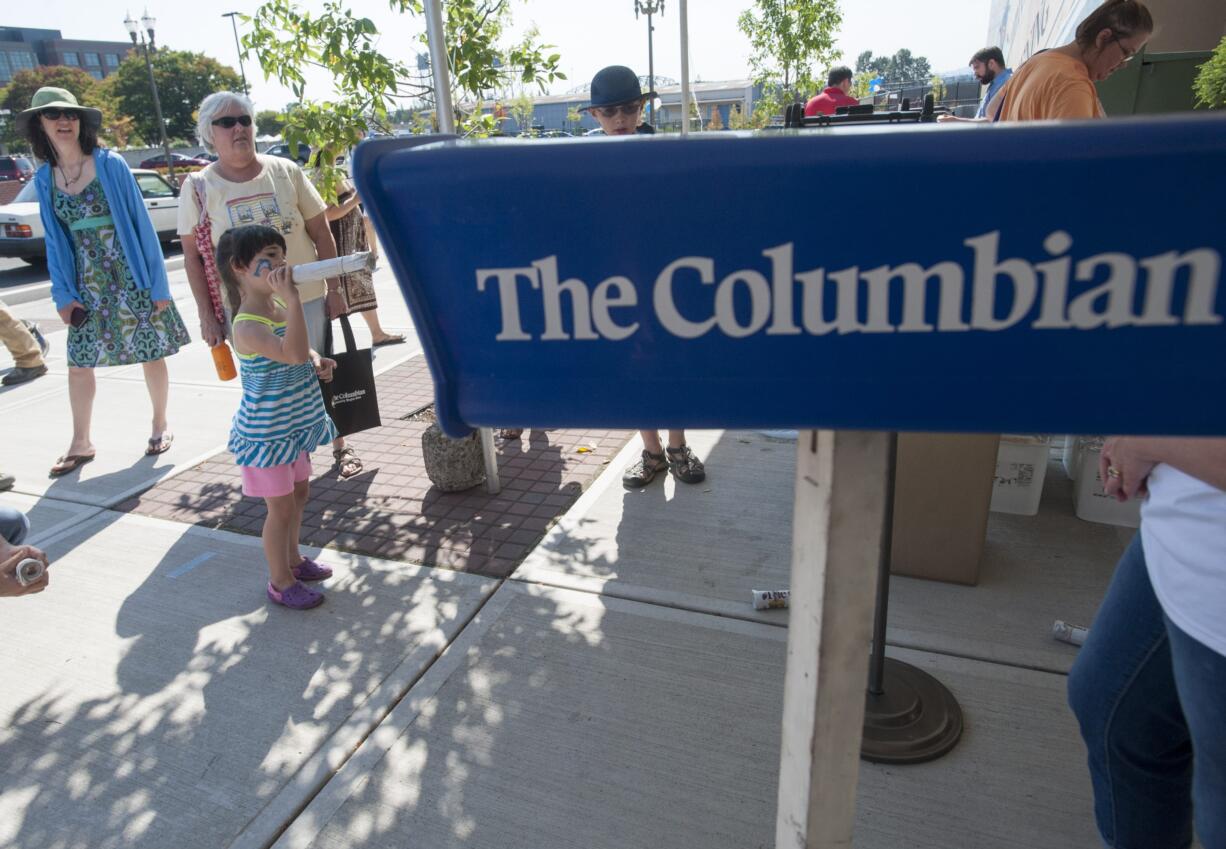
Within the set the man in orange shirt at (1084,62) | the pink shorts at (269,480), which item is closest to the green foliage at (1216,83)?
the man in orange shirt at (1084,62)

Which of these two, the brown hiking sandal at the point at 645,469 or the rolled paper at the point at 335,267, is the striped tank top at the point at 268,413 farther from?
the brown hiking sandal at the point at 645,469

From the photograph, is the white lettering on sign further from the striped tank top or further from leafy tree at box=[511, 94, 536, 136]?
leafy tree at box=[511, 94, 536, 136]

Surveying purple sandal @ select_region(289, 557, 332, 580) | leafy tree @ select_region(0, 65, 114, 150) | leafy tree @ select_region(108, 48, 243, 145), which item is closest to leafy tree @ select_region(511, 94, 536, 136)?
purple sandal @ select_region(289, 557, 332, 580)

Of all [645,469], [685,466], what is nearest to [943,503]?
[685,466]

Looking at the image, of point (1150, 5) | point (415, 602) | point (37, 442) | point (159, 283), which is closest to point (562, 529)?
point (415, 602)

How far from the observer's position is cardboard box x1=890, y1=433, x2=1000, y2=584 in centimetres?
296

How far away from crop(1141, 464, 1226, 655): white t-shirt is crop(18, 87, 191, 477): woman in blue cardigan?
4602 mm

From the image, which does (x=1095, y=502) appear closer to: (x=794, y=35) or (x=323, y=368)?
(x=323, y=368)

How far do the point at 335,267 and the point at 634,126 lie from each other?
2.55m

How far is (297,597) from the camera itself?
314 cm

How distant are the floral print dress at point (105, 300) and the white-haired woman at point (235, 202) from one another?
91cm

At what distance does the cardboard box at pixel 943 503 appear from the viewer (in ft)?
9.72

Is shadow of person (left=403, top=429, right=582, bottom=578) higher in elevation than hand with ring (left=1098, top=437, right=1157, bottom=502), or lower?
lower

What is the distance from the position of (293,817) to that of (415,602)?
41.4 inches
